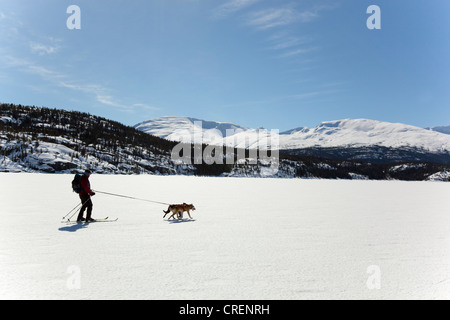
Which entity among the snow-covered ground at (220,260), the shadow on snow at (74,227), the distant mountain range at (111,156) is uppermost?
the distant mountain range at (111,156)

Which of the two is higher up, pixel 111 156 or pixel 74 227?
pixel 111 156

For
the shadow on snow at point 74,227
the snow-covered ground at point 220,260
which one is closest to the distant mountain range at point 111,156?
the shadow on snow at point 74,227

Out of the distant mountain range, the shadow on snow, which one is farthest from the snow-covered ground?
the distant mountain range

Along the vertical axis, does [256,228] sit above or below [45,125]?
below

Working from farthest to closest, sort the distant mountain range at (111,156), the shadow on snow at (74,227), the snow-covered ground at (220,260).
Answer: the distant mountain range at (111,156) → the shadow on snow at (74,227) → the snow-covered ground at (220,260)

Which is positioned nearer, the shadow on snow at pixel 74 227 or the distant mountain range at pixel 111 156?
the shadow on snow at pixel 74 227

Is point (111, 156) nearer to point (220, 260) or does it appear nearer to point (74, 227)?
point (74, 227)

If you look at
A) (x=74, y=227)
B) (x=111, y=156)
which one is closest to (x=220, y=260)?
(x=74, y=227)

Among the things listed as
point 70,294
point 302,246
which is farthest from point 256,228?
point 70,294

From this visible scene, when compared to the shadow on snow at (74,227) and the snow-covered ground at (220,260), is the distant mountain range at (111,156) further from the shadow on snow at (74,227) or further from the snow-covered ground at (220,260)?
the snow-covered ground at (220,260)

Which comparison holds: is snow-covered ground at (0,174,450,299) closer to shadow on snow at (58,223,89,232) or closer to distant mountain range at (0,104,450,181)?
shadow on snow at (58,223,89,232)
